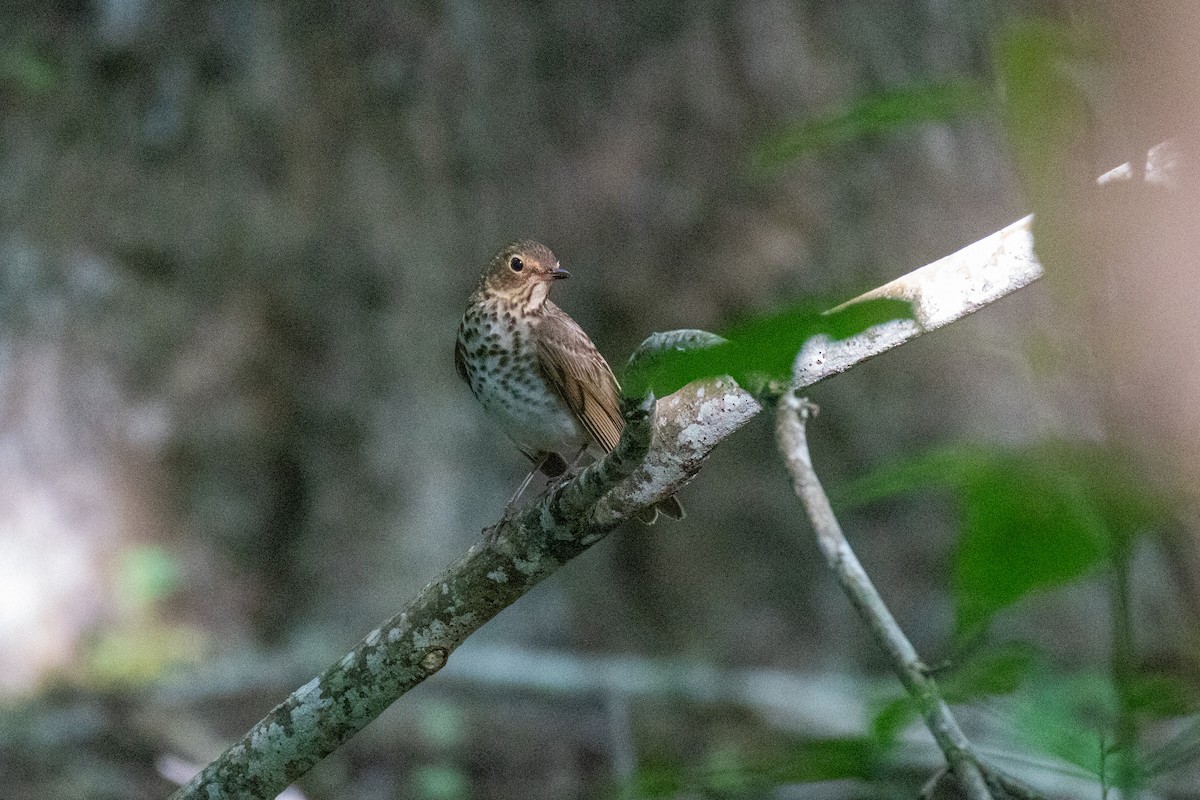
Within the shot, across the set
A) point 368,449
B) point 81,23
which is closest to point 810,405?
point 368,449

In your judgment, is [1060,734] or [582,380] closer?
[1060,734]

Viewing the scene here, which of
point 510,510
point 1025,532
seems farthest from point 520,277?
point 1025,532

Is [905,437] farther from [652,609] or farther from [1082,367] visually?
[1082,367]

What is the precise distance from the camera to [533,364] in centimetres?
273

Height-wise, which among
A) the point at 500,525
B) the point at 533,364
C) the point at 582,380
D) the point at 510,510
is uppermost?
the point at 533,364

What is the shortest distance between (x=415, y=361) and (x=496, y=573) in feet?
12.6

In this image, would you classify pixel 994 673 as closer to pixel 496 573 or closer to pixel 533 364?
pixel 496 573

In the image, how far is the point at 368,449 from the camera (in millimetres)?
5707

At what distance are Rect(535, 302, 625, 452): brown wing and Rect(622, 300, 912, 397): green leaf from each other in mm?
2091

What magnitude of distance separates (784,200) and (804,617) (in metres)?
2.05

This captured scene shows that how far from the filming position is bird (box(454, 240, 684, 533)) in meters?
2.68

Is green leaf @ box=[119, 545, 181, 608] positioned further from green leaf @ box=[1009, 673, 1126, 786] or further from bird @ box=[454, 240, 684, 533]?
green leaf @ box=[1009, 673, 1126, 786]

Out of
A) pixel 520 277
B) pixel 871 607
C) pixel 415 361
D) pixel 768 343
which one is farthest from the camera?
pixel 415 361

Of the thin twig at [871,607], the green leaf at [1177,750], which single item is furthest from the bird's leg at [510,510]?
the green leaf at [1177,750]
